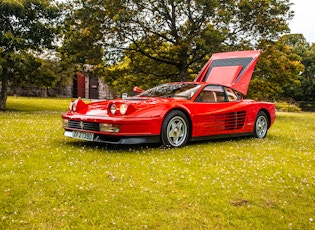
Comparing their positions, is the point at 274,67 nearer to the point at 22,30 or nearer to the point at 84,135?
the point at 22,30

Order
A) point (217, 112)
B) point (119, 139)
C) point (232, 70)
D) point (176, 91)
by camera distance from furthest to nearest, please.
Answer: point (232, 70) → point (176, 91) → point (217, 112) → point (119, 139)

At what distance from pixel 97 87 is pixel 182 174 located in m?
41.4

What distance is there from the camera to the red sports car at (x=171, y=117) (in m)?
5.84

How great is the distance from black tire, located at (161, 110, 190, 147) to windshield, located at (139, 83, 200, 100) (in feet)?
2.15

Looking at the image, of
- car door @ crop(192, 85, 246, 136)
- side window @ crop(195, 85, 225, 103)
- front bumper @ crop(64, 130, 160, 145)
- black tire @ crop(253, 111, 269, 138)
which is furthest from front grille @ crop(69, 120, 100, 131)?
black tire @ crop(253, 111, 269, 138)

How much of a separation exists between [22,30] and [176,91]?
11552 mm

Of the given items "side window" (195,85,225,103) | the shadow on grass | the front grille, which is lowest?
the shadow on grass

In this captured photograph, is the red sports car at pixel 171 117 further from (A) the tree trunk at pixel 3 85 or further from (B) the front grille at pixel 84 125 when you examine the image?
(A) the tree trunk at pixel 3 85

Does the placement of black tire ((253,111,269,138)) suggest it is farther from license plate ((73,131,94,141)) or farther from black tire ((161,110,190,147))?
license plate ((73,131,94,141))

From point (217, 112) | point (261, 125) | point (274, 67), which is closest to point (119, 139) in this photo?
point (217, 112)

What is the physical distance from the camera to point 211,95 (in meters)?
7.39

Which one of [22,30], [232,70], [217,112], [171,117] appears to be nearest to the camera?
[171,117]

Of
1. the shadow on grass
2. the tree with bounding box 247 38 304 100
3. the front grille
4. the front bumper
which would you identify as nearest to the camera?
the front bumper

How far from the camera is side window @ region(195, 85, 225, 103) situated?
23.6 ft
